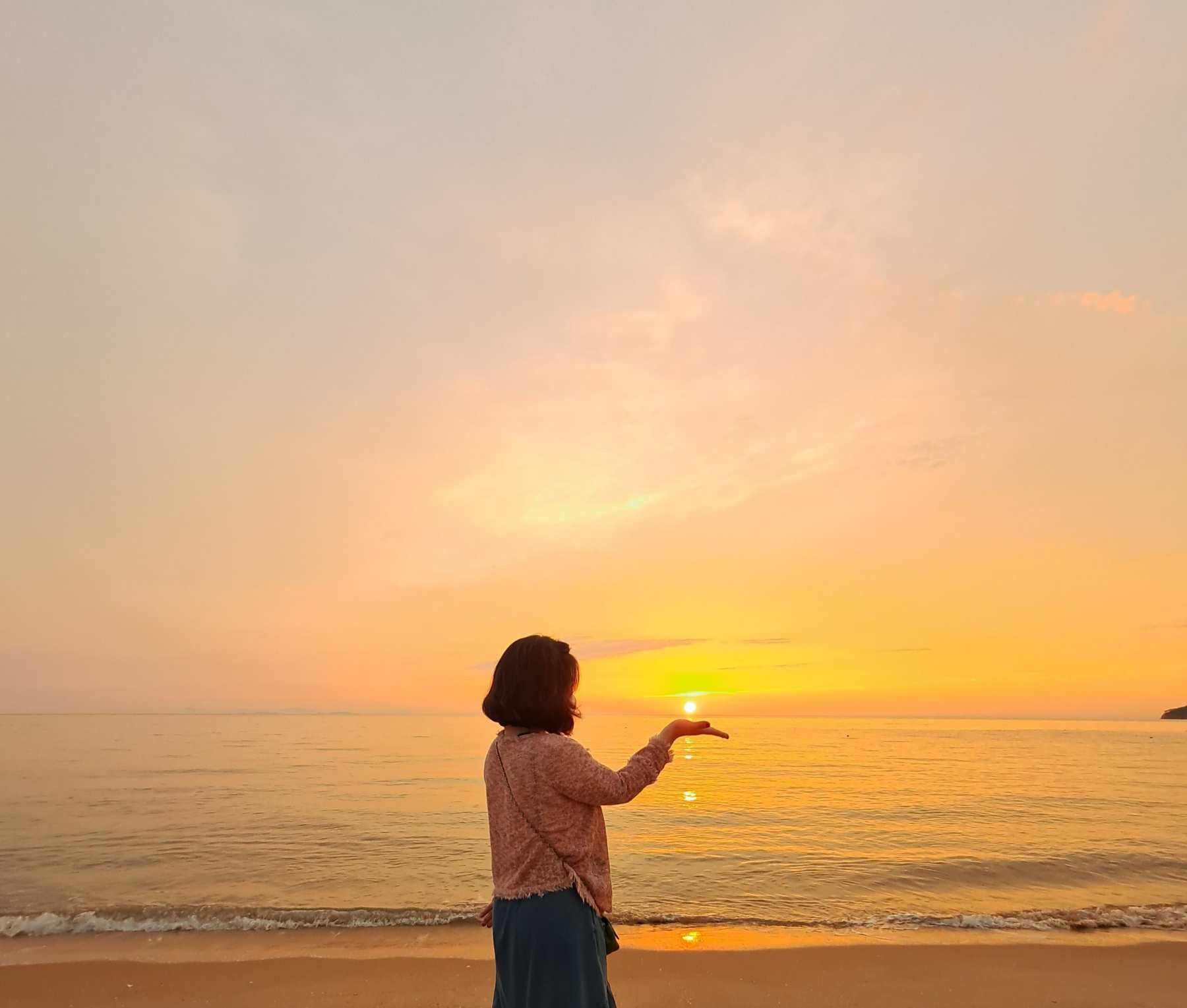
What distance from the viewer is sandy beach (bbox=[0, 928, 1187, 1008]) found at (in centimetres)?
704

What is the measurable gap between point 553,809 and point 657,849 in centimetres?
1484

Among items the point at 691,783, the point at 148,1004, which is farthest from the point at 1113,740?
the point at 148,1004

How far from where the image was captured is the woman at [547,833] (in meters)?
2.50

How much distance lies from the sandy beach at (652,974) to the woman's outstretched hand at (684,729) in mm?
5368

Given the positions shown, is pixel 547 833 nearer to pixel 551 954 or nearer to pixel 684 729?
pixel 551 954

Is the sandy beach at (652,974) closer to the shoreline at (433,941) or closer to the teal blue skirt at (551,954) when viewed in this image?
the shoreline at (433,941)

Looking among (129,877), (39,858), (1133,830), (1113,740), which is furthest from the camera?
(1113,740)

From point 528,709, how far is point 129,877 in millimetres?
14939

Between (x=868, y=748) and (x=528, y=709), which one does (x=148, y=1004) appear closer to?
(x=528, y=709)

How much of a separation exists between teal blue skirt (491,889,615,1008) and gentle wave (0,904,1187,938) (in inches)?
331

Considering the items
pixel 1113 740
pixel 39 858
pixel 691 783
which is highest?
pixel 39 858

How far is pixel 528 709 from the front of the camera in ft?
8.41

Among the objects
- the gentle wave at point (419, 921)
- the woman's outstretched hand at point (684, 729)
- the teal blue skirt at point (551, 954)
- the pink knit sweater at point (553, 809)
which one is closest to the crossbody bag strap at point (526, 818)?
the pink knit sweater at point (553, 809)

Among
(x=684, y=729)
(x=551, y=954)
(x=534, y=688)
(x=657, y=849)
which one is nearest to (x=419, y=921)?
(x=657, y=849)
